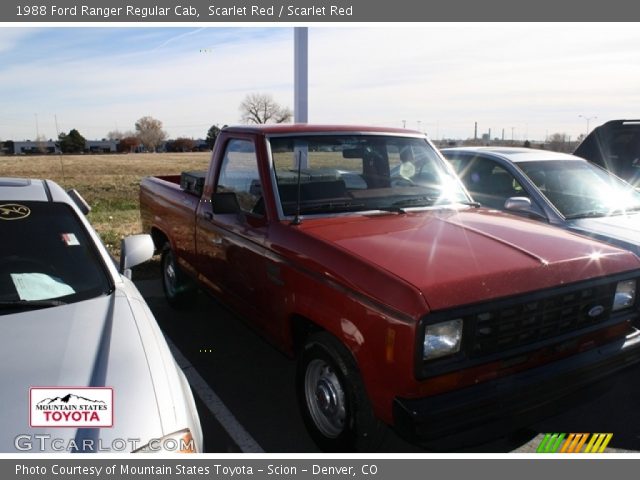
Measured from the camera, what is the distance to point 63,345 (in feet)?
7.76

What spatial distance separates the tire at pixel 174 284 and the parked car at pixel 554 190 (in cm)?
342

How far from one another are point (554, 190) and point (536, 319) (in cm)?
350

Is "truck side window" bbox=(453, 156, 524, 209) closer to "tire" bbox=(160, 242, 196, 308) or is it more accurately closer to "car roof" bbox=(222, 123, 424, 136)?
"car roof" bbox=(222, 123, 424, 136)

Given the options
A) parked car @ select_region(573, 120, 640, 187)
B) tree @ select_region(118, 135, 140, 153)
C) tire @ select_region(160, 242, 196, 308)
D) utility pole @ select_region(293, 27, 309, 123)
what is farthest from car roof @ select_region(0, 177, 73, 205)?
tree @ select_region(118, 135, 140, 153)

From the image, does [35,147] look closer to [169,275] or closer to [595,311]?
[169,275]

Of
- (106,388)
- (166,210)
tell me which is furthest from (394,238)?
(166,210)

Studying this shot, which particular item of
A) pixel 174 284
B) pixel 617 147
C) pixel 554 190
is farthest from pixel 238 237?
pixel 617 147

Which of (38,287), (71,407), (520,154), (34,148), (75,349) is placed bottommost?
(71,407)

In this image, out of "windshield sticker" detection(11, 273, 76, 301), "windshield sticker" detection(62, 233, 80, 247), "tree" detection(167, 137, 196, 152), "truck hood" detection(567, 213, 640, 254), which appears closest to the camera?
"windshield sticker" detection(11, 273, 76, 301)

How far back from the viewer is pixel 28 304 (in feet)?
8.89

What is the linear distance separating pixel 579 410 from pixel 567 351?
108 centimetres

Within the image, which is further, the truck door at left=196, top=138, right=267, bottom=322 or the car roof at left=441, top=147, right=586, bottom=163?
the car roof at left=441, top=147, right=586, bottom=163

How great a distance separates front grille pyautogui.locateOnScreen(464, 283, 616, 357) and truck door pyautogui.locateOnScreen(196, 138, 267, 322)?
1578 millimetres

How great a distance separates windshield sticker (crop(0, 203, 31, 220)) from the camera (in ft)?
10.4
